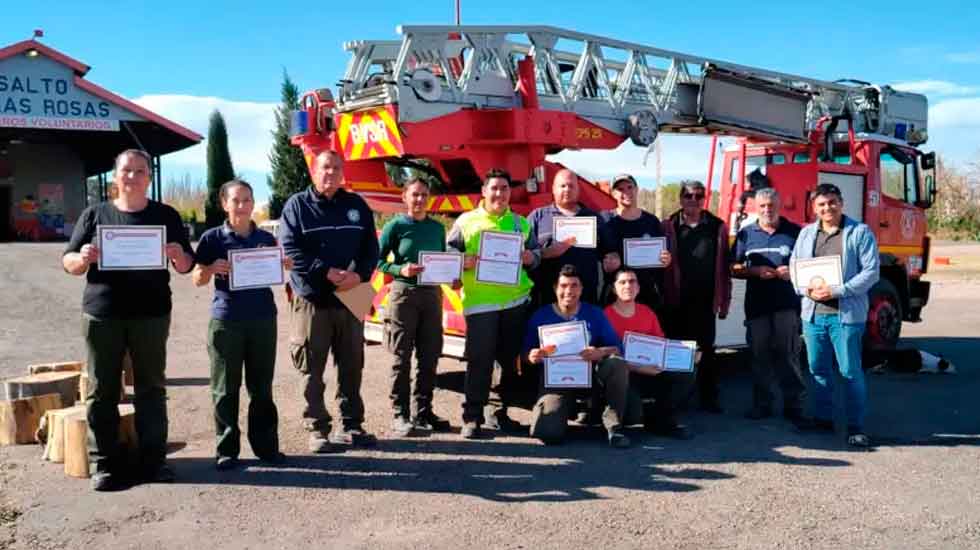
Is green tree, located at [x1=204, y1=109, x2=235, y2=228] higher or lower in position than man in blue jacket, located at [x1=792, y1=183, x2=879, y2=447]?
higher

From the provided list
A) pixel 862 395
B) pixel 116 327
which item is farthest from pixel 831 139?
pixel 116 327

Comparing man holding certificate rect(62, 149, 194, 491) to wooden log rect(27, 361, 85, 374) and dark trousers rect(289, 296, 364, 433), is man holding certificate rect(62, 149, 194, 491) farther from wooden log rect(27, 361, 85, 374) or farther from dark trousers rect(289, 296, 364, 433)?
wooden log rect(27, 361, 85, 374)

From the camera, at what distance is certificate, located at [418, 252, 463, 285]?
572cm

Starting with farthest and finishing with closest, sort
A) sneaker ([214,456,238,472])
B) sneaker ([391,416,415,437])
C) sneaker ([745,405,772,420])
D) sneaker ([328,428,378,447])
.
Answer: sneaker ([745,405,772,420]) → sneaker ([391,416,415,437]) → sneaker ([328,428,378,447]) → sneaker ([214,456,238,472])

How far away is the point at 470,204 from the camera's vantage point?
724cm

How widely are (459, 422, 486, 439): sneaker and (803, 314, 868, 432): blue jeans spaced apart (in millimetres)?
2527

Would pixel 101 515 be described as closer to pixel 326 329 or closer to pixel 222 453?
pixel 222 453

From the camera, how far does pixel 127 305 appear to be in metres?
4.81

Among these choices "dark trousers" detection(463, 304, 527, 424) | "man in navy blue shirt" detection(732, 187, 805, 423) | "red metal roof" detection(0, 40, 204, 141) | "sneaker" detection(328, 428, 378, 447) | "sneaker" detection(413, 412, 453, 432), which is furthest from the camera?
"red metal roof" detection(0, 40, 204, 141)

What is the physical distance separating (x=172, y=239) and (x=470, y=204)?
9.57 feet

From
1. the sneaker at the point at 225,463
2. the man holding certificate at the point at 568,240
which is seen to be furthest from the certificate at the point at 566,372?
the sneaker at the point at 225,463

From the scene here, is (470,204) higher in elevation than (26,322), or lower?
higher

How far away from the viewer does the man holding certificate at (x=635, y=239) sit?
622cm

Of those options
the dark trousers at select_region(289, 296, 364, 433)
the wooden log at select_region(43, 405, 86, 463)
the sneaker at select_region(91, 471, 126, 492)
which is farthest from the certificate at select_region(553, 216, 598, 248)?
the wooden log at select_region(43, 405, 86, 463)
